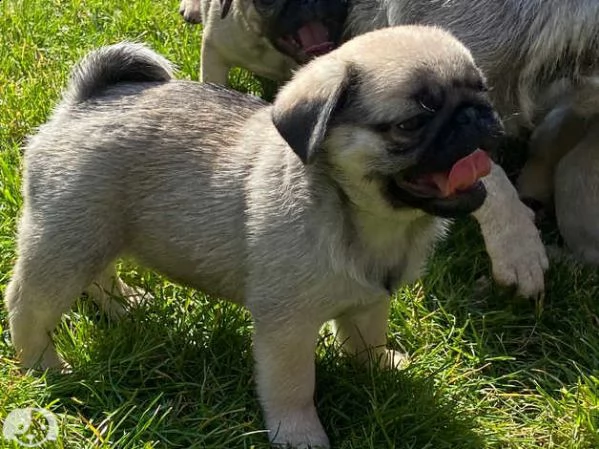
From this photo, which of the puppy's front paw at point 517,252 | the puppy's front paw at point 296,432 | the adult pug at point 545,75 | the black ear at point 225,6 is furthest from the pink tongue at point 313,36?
the puppy's front paw at point 296,432

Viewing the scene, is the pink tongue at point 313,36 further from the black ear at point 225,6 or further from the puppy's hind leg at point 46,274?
the puppy's hind leg at point 46,274

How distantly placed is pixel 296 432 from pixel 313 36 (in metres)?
1.95

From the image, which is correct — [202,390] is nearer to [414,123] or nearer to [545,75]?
[414,123]

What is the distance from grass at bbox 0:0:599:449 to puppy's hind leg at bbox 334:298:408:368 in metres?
0.05

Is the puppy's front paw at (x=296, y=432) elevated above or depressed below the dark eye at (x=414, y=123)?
below

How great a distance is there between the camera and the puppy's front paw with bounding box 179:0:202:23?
17.3ft

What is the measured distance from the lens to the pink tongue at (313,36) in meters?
4.32

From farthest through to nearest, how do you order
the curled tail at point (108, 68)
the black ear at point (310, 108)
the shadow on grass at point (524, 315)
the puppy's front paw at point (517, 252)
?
the puppy's front paw at point (517, 252) → the shadow on grass at point (524, 315) → the curled tail at point (108, 68) → the black ear at point (310, 108)

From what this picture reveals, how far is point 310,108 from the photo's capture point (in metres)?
2.65

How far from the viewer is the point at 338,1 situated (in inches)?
169

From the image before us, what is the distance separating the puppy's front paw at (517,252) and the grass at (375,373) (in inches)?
4.0

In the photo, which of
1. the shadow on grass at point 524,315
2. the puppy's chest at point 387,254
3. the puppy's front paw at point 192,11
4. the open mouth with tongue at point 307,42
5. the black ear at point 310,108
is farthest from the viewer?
the puppy's front paw at point 192,11

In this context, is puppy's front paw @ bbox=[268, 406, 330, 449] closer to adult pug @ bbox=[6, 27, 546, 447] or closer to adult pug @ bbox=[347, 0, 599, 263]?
adult pug @ bbox=[6, 27, 546, 447]

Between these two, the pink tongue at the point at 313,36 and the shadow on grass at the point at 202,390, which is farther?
the pink tongue at the point at 313,36
